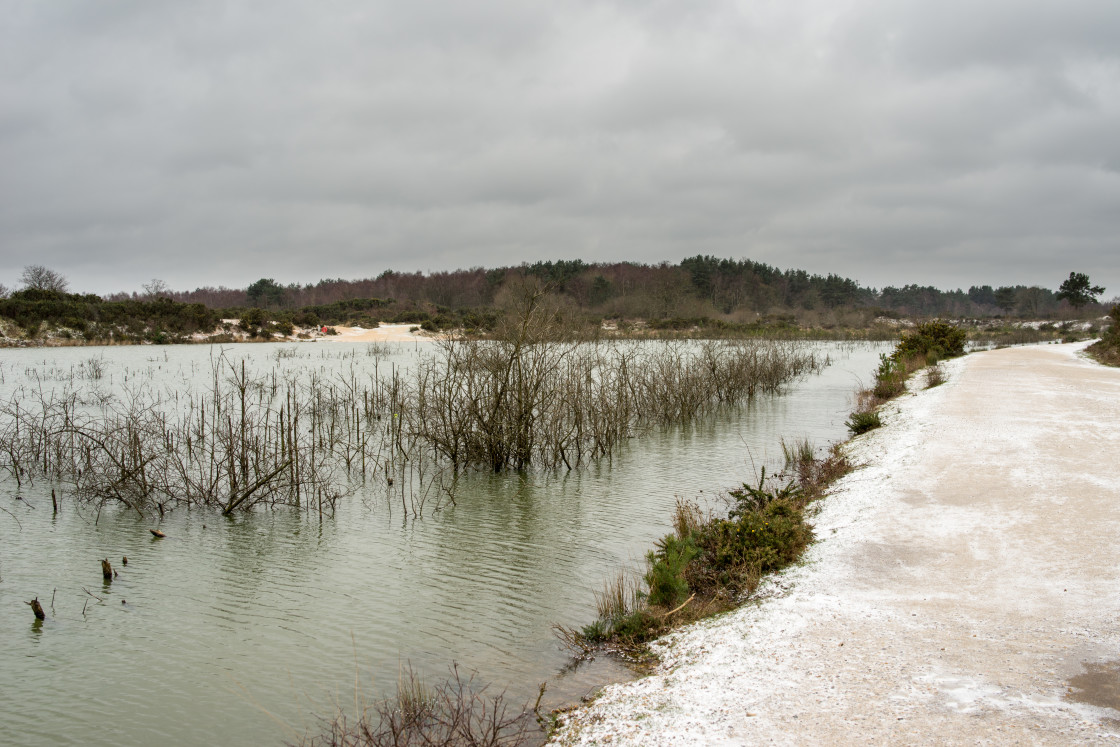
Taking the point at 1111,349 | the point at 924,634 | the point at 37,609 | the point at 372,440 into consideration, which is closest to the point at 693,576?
the point at 924,634

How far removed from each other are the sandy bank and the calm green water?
1140 mm

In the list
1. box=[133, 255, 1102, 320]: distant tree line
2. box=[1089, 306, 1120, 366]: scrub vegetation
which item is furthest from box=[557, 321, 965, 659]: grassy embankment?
box=[133, 255, 1102, 320]: distant tree line

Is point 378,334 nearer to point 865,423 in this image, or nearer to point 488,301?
point 488,301

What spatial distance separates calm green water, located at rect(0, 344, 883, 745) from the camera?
529 cm

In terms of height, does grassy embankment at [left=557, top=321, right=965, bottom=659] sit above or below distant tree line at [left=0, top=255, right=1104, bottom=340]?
below

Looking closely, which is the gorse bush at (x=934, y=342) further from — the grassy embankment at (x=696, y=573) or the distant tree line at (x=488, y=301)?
the grassy embankment at (x=696, y=573)

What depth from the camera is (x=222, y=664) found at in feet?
19.2

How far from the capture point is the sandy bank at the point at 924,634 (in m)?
3.92

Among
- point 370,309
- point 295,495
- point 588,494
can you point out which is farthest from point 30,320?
point 588,494

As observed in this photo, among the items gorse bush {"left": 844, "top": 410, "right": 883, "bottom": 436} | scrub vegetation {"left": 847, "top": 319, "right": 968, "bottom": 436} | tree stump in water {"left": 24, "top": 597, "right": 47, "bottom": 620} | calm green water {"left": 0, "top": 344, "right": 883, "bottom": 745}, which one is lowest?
calm green water {"left": 0, "top": 344, "right": 883, "bottom": 745}

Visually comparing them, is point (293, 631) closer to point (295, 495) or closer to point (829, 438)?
point (295, 495)

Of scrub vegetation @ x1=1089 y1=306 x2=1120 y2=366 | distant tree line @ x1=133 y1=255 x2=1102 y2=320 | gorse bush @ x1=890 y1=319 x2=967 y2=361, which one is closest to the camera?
scrub vegetation @ x1=1089 y1=306 x2=1120 y2=366

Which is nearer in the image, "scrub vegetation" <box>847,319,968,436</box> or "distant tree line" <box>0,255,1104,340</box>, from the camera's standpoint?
"scrub vegetation" <box>847,319,968,436</box>

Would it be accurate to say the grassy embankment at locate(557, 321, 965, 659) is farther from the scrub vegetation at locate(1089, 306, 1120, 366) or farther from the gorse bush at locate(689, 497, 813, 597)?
the scrub vegetation at locate(1089, 306, 1120, 366)
